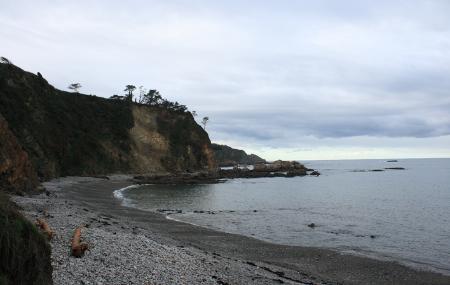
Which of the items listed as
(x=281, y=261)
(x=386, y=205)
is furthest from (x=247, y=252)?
(x=386, y=205)

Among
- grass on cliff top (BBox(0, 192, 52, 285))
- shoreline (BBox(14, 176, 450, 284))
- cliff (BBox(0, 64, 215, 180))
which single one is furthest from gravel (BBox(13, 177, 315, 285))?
cliff (BBox(0, 64, 215, 180))

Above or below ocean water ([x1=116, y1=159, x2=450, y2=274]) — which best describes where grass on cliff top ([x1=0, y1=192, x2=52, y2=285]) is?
above

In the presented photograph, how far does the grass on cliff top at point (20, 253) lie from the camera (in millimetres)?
6668

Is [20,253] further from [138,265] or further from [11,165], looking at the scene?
[11,165]

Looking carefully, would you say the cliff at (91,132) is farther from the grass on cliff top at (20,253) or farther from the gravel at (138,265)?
the grass on cliff top at (20,253)

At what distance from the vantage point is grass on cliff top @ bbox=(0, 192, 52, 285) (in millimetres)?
6668

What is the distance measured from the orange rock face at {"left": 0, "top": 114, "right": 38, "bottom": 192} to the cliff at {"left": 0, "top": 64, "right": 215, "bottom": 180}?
92 cm

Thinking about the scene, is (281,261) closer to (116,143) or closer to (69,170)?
(69,170)

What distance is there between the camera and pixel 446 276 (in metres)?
17.4

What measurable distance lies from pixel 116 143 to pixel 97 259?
75424mm

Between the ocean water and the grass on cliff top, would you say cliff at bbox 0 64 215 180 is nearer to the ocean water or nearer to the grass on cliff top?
the ocean water

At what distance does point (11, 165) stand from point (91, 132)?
52069 millimetres

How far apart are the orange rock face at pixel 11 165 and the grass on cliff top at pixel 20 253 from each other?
2263 cm

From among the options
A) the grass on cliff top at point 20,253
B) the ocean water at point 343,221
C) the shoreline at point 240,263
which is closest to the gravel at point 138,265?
the shoreline at point 240,263
